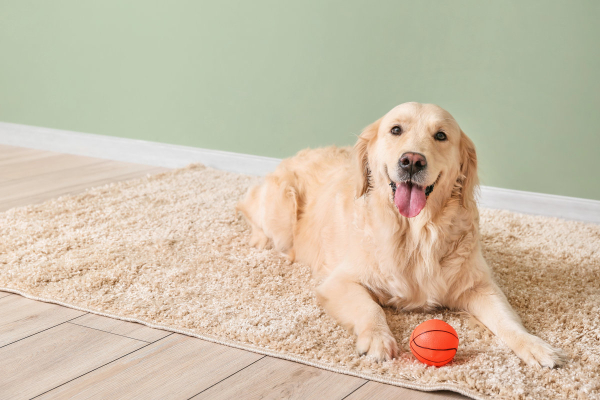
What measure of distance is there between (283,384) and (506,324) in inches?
31.1

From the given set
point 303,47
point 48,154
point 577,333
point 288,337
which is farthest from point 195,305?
point 48,154

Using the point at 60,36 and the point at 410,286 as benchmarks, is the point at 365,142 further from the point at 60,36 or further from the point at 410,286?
the point at 60,36

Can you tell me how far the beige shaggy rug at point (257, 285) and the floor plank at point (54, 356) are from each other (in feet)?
0.49

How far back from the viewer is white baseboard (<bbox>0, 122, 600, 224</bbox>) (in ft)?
11.5

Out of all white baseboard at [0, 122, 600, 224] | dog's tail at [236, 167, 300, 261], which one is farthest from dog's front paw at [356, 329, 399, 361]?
Answer: white baseboard at [0, 122, 600, 224]

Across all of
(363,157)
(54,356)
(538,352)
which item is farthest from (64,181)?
(538,352)

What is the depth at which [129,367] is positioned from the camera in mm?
1753

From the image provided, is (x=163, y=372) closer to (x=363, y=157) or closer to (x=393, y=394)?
(x=393, y=394)

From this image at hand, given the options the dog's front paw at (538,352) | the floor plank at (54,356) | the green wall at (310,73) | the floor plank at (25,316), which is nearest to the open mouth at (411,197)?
the dog's front paw at (538,352)

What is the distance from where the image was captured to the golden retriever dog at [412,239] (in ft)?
6.31

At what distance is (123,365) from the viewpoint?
1.77 m

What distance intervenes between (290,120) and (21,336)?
276cm

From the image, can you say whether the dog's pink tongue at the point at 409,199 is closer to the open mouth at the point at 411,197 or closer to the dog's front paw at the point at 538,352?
the open mouth at the point at 411,197

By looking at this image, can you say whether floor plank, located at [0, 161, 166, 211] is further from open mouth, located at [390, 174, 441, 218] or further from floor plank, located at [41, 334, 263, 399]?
open mouth, located at [390, 174, 441, 218]
